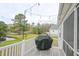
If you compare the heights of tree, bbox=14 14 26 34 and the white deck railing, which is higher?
tree, bbox=14 14 26 34

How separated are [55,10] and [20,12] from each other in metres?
0.80

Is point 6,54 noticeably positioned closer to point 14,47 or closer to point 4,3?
point 14,47

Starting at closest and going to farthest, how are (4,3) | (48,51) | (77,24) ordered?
1. (77,24)
2. (4,3)
3. (48,51)

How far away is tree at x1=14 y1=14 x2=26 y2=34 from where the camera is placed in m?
3.51

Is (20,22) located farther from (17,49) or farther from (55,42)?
(55,42)

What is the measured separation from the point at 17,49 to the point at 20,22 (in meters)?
0.81

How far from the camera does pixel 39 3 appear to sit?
11.2 ft

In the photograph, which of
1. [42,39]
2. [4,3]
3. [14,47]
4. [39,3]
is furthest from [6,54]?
[39,3]

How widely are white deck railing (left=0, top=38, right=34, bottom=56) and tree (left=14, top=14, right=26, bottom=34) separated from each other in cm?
32

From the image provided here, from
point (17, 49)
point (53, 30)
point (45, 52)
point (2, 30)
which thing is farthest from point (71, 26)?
point (2, 30)

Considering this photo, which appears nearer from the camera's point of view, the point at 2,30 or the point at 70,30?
the point at 2,30

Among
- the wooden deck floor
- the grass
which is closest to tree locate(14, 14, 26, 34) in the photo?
the wooden deck floor

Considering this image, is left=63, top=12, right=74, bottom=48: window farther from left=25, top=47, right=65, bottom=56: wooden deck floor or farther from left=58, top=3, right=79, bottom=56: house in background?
left=25, top=47, right=65, bottom=56: wooden deck floor

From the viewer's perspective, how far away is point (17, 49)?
4.00 metres
